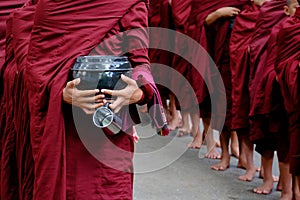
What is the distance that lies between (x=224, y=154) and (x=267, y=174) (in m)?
0.77

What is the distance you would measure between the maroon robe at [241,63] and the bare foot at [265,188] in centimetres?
51

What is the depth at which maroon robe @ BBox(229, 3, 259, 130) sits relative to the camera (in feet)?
16.1

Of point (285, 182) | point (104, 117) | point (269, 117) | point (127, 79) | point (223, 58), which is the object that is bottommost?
point (285, 182)

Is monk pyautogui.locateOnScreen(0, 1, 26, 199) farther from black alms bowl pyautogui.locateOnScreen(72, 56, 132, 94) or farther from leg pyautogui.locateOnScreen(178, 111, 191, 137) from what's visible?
leg pyautogui.locateOnScreen(178, 111, 191, 137)

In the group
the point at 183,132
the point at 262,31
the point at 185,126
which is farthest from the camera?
the point at 185,126

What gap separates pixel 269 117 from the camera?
169 inches

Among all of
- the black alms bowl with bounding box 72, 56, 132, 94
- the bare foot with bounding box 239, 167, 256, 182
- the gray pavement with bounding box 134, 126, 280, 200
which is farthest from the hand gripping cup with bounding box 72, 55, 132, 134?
the bare foot with bounding box 239, 167, 256, 182

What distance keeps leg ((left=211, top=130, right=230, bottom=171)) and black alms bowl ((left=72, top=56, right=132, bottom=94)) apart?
3.17 metres

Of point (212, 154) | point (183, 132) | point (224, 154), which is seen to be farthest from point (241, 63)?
point (183, 132)

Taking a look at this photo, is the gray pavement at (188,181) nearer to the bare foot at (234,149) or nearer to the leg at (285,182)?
the bare foot at (234,149)

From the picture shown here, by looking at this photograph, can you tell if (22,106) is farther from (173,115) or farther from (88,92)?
(173,115)

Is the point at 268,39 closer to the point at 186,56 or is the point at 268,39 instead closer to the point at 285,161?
the point at 285,161

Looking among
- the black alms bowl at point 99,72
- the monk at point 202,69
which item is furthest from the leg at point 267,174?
the black alms bowl at point 99,72

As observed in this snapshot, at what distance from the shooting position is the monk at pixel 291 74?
148 inches
